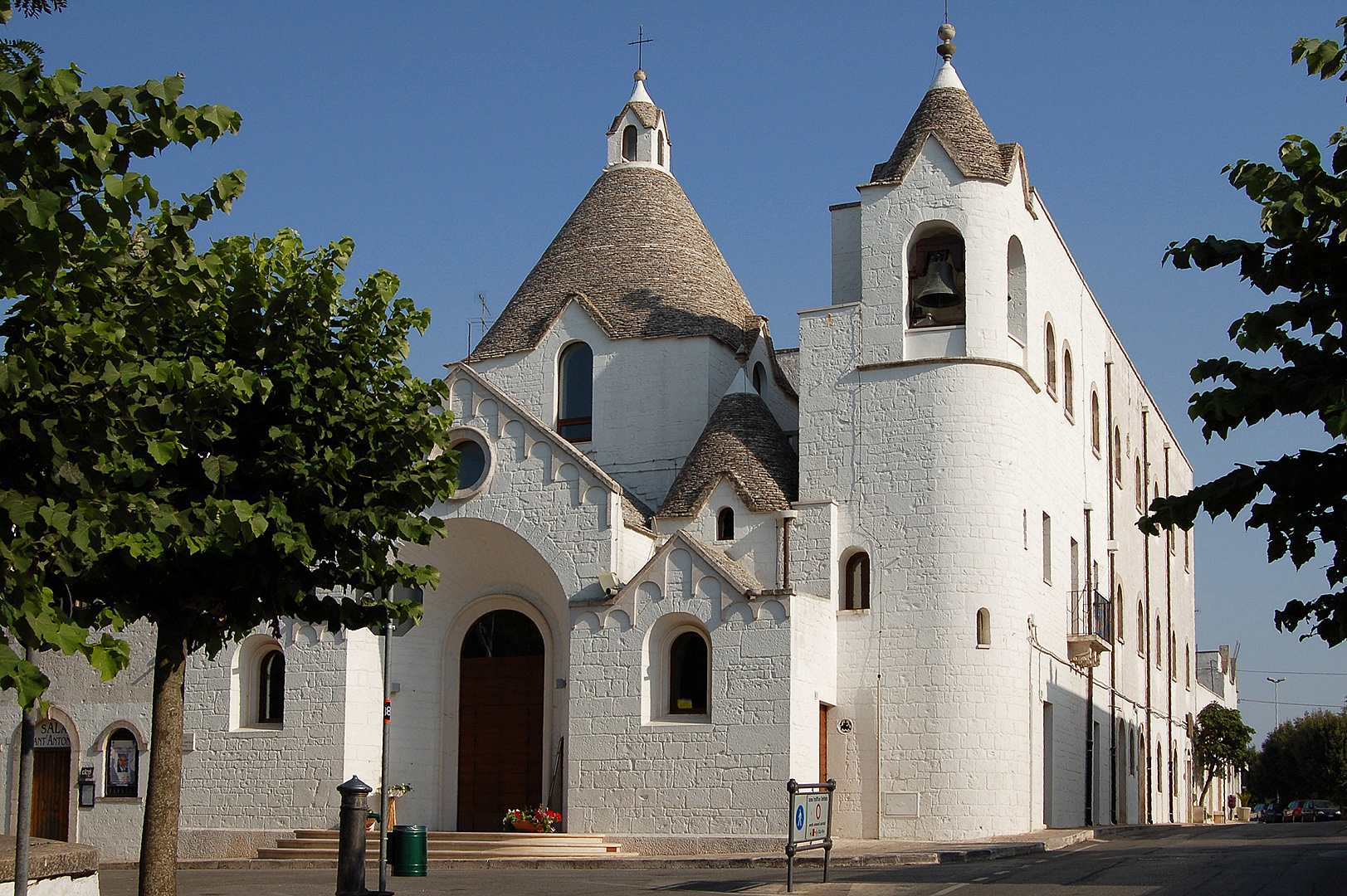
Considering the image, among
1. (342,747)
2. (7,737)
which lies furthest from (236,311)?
(7,737)

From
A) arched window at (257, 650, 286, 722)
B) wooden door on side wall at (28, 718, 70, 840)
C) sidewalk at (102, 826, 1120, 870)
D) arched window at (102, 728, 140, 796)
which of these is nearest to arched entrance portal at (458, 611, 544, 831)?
arched window at (257, 650, 286, 722)

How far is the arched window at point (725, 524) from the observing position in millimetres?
28438

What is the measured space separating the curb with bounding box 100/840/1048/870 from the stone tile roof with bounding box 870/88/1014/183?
498 inches

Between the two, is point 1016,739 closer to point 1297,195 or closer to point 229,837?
point 229,837

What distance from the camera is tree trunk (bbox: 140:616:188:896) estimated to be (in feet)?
48.1

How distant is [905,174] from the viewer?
29031mm

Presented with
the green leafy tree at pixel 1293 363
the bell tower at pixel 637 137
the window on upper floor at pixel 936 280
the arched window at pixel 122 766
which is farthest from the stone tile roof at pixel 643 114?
the green leafy tree at pixel 1293 363

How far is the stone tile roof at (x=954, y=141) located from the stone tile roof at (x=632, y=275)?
17.3 feet

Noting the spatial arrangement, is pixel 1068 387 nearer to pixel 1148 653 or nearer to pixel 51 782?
pixel 1148 653

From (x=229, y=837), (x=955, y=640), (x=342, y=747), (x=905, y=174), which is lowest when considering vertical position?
(x=229, y=837)

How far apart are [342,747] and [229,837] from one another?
2.78 metres

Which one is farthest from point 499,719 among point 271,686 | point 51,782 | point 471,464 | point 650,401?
point 51,782

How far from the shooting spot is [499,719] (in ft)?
96.5

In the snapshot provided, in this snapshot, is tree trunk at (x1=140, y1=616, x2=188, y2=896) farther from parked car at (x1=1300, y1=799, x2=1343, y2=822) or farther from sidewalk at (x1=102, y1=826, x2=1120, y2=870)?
parked car at (x1=1300, y1=799, x2=1343, y2=822)
